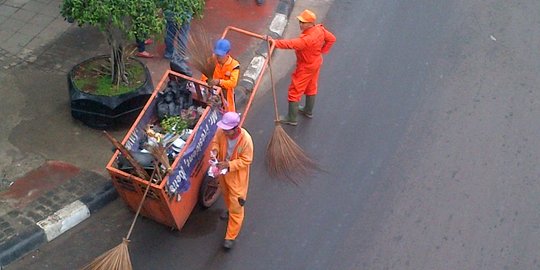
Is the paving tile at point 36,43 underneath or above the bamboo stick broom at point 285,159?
underneath

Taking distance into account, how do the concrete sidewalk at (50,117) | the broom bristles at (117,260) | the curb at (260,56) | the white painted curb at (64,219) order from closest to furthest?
1. the broom bristles at (117,260)
2. the white painted curb at (64,219)
3. the concrete sidewalk at (50,117)
4. the curb at (260,56)

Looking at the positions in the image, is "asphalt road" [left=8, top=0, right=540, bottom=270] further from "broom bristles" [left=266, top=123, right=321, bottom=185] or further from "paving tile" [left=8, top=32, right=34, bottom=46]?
"paving tile" [left=8, top=32, right=34, bottom=46]

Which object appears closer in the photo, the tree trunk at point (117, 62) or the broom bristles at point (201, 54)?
the broom bristles at point (201, 54)

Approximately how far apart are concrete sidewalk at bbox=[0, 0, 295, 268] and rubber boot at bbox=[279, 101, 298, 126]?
31.0 inches

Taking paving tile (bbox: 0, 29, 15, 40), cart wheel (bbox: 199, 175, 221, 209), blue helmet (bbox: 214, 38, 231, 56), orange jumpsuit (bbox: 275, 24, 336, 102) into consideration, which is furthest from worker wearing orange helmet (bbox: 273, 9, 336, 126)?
paving tile (bbox: 0, 29, 15, 40)

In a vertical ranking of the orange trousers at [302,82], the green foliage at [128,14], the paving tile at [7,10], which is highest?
the green foliage at [128,14]

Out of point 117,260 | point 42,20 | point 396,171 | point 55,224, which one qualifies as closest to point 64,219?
point 55,224

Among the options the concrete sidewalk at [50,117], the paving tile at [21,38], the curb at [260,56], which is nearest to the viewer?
the concrete sidewalk at [50,117]

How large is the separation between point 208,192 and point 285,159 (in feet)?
3.06

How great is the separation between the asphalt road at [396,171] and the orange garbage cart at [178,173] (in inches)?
10.7

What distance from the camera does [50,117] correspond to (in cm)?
762

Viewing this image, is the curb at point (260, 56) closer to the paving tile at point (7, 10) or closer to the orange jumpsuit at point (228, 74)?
the orange jumpsuit at point (228, 74)

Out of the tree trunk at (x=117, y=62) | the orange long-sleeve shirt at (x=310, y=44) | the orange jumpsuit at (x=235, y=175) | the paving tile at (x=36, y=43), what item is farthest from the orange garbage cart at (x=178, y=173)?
the paving tile at (x=36, y=43)

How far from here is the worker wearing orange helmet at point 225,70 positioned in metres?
6.55
